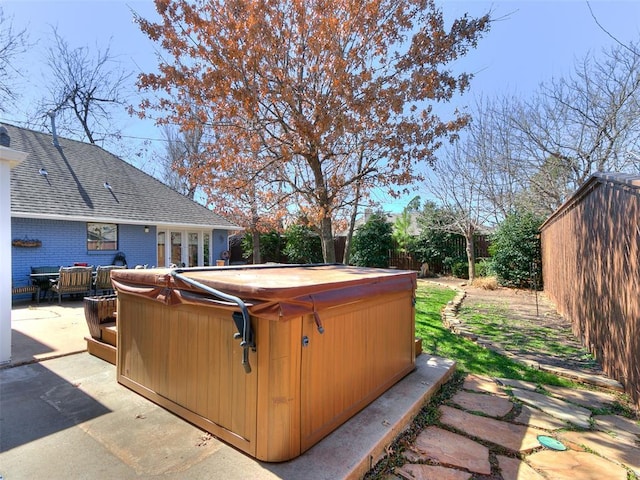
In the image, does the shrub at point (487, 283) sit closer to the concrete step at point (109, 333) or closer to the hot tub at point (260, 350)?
the hot tub at point (260, 350)

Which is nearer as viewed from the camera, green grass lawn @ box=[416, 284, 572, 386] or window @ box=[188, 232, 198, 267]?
green grass lawn @ box=[416, 284, 572, 386]

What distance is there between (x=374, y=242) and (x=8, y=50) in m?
14.5

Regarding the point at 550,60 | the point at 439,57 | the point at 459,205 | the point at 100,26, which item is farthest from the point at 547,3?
the point at 100,26

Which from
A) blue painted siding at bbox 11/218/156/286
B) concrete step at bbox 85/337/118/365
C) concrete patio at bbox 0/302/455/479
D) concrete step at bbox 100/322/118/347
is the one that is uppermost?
blue painted siding at bbox 11/218/156/286

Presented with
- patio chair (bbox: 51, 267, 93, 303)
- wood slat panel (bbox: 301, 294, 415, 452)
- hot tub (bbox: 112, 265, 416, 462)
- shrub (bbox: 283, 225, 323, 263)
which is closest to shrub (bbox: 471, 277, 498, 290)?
shrub (bbox: 283, 225, 323, 263)

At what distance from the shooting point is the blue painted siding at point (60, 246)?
8812 mm

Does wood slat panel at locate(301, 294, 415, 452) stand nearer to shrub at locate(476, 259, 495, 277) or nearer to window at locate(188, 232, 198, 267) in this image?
shrub at locate(476, 259, 495, 277)

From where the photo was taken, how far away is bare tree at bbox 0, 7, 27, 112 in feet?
33.3

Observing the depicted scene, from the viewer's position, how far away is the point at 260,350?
217 cm

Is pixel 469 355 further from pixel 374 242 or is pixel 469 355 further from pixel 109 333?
pixel 374 242

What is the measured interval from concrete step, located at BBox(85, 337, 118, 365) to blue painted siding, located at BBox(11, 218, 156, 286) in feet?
21.2

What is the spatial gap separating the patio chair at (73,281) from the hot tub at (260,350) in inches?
234

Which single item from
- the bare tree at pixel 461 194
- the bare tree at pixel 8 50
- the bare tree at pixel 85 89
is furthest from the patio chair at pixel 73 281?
the bare tree at pixel 461 194

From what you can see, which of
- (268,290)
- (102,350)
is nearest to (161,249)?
(102,350)
